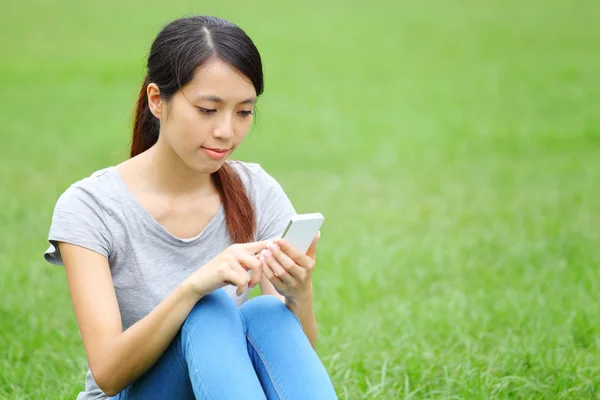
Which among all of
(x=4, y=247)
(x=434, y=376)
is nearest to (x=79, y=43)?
(x=4, y=247)

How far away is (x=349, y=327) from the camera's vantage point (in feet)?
14.5

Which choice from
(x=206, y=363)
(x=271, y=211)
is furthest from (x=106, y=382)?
(x=271, y=211)

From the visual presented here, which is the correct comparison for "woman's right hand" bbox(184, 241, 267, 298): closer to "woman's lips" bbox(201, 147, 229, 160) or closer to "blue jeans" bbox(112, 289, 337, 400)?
"blue jeans" bbox(112, 289, 337, 400)

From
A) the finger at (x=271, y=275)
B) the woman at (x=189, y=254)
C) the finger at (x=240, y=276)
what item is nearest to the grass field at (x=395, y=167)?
the woman at (x=189, y=254)

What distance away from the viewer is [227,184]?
3.02 m

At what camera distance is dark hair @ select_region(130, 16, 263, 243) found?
273 cm

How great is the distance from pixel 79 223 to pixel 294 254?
24.1 inches

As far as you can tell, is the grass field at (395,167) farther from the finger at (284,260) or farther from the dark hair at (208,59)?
the finger at (284,260)

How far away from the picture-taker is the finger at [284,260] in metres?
2.57

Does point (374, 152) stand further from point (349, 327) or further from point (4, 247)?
point (349, 327)

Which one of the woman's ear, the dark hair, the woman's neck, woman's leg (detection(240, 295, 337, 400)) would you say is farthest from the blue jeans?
the woman's ear

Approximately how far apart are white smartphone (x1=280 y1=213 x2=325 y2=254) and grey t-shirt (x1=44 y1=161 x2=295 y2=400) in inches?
16.9

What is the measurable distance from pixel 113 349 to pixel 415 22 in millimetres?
13354

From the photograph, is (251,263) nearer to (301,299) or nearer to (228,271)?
(228,271)
